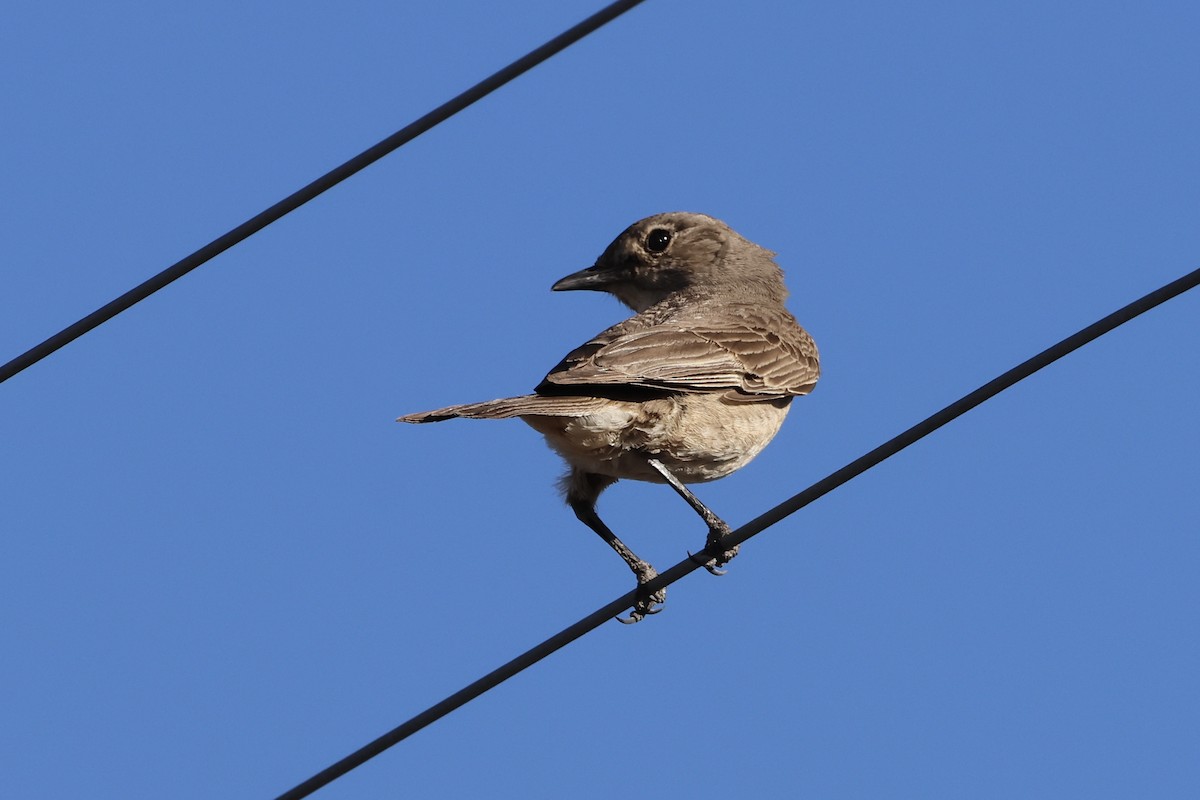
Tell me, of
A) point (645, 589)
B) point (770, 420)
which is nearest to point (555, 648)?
point (645, 589)

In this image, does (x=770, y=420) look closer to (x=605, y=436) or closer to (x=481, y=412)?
(x=605, y=436)

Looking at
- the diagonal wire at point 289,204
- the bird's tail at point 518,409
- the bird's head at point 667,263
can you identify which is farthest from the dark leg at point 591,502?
the diagonal wire at point 289,204

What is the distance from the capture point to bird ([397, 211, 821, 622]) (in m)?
9.37

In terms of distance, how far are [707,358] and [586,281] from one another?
105 inches

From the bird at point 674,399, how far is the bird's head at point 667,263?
14 centimetres

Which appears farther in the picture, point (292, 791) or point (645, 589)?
point (645, 589)

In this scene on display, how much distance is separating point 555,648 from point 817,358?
503 cm

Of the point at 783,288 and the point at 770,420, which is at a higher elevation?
the point at 783,288

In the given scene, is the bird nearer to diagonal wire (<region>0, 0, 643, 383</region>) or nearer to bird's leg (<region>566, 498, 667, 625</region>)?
bird's leg (<region>566, 498, 667, 625</region>)

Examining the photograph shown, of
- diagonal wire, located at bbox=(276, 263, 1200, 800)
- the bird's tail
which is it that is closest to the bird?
the bird's tail

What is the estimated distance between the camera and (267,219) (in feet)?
22.8

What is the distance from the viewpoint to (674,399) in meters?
9.91

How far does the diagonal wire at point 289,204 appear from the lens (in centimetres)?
668

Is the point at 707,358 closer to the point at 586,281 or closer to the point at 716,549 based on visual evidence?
the point at 716,549
